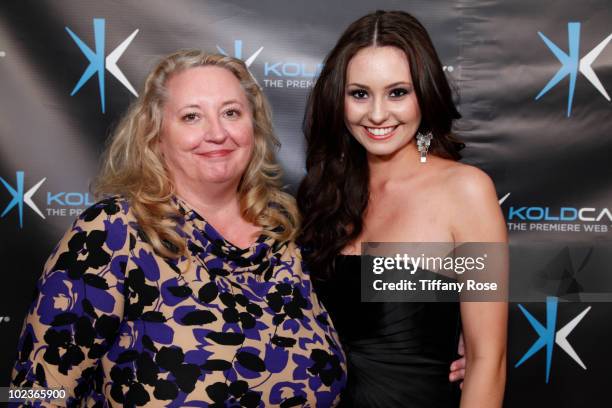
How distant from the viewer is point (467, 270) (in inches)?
63.7

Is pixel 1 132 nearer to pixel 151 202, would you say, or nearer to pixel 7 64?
pixel 7 64

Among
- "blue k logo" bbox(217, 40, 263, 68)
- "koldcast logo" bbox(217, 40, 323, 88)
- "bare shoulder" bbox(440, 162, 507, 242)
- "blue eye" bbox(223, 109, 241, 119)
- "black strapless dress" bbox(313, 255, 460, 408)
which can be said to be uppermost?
A: "blue k logo" bbox(217, 40, 263, 68)

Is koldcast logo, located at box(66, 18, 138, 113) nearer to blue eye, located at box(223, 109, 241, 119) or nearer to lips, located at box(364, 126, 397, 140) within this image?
blue eye, located at box(223, 109, 241, 119)

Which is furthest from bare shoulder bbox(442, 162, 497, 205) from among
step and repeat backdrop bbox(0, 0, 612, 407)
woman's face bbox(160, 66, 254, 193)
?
step and repeat backdrop bbox(0, 0, 612, 407)

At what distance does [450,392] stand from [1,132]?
1881mm

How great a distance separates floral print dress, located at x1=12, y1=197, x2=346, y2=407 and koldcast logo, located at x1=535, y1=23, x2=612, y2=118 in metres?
1.52

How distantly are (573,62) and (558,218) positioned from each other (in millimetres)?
624

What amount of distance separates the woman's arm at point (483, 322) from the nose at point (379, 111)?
1.00 ft

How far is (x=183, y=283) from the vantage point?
1.48 meters

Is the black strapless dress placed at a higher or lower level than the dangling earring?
lower

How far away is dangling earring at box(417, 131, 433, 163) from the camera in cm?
180

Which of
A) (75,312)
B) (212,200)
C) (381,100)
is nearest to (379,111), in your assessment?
(381,100)

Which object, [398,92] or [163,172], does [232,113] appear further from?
[398,92]

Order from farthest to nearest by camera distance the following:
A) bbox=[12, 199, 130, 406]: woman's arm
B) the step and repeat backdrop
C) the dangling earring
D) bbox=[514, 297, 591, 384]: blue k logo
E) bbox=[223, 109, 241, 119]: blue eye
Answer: bbox=[514, 297, 591, 384]: blue k logo, the step and repeat backdrop, the dangling earring, bbox=[223, 109, 241, 119]: blue eye, bbox=[12, 199, 130, 406]: woman's arm
